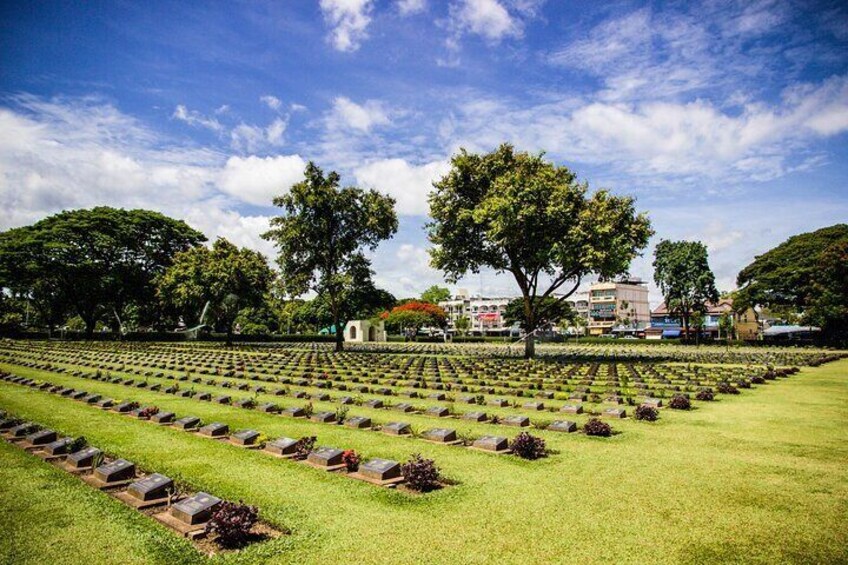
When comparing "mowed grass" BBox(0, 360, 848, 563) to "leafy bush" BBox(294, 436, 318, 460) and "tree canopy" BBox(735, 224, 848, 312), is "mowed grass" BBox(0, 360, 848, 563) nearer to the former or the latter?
"leafy bush" BBox(294, 436, 318, 460)

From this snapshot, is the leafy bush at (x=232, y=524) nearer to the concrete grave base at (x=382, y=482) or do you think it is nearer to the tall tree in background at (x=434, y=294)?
the concrete grave base at (x=382, y=482)

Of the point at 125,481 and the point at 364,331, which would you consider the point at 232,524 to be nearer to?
the point at 125,481

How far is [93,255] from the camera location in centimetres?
5281

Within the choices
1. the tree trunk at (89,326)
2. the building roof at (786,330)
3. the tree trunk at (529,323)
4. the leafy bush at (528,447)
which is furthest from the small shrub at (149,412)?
the building roof at (786,330)

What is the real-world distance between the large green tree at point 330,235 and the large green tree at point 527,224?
8.97 m

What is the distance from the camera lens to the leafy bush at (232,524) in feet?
18.2

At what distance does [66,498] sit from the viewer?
23.3ft

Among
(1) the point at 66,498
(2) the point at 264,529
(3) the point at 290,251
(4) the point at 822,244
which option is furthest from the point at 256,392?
(4) the point at 822,244

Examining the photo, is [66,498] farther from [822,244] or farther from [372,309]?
[822,244]

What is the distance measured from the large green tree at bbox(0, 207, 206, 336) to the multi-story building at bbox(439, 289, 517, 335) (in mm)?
93564

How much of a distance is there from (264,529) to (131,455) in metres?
4.88

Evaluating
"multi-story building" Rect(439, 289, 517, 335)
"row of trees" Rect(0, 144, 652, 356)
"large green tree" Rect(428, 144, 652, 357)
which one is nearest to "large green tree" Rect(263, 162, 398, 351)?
"row of trees" Rect(0, 144, 652, 356)

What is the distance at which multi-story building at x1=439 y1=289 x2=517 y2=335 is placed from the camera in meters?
145

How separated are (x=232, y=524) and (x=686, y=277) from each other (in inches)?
2517
